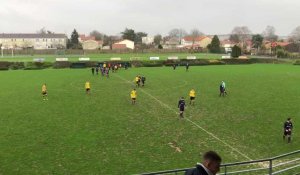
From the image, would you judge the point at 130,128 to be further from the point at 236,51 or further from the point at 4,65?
the point at 236,51

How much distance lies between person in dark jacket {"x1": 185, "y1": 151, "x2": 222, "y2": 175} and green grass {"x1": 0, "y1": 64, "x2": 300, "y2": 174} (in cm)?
1082

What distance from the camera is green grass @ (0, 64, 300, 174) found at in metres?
17.6

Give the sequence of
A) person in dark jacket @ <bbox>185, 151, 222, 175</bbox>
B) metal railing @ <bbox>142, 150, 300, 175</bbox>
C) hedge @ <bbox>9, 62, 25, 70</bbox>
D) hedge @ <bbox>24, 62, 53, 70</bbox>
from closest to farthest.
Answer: person in dark jacket @ <bbox>185, 151, 222, 175</bbox> < metal railing @ <bbox>142, 150, 300, 175</bbox> < hedge @ <bbox>9, 62, 25, 70</bbox> < hedge @ <bbox>24, 62, 53, 70</bbox>

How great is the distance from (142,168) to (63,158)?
397 centimetres

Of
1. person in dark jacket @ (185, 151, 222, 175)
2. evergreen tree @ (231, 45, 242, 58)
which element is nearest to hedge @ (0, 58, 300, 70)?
evergreen tree @ (231, 45, 242, 58)

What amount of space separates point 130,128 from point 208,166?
18098 millimetres

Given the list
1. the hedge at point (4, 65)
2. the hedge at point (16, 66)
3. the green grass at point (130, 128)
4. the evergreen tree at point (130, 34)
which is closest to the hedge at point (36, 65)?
the hedge at point (16, 66)

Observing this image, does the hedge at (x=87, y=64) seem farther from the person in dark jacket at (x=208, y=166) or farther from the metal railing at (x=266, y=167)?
the person in dark jacket at (x=208, y=166)

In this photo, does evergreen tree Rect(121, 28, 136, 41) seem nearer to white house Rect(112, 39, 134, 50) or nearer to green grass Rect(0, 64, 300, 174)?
white house Rect(112, 39, 134, 50)

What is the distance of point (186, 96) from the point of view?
1420 inches

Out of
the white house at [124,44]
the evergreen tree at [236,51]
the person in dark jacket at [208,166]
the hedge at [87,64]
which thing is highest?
the white house at [124,44]

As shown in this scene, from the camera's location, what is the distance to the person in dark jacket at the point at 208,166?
5.77 metres

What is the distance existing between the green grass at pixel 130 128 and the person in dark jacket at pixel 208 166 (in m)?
10.8

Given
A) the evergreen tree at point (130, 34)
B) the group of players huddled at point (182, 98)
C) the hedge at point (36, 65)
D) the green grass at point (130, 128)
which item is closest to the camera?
the green grass at point (130, 128)
